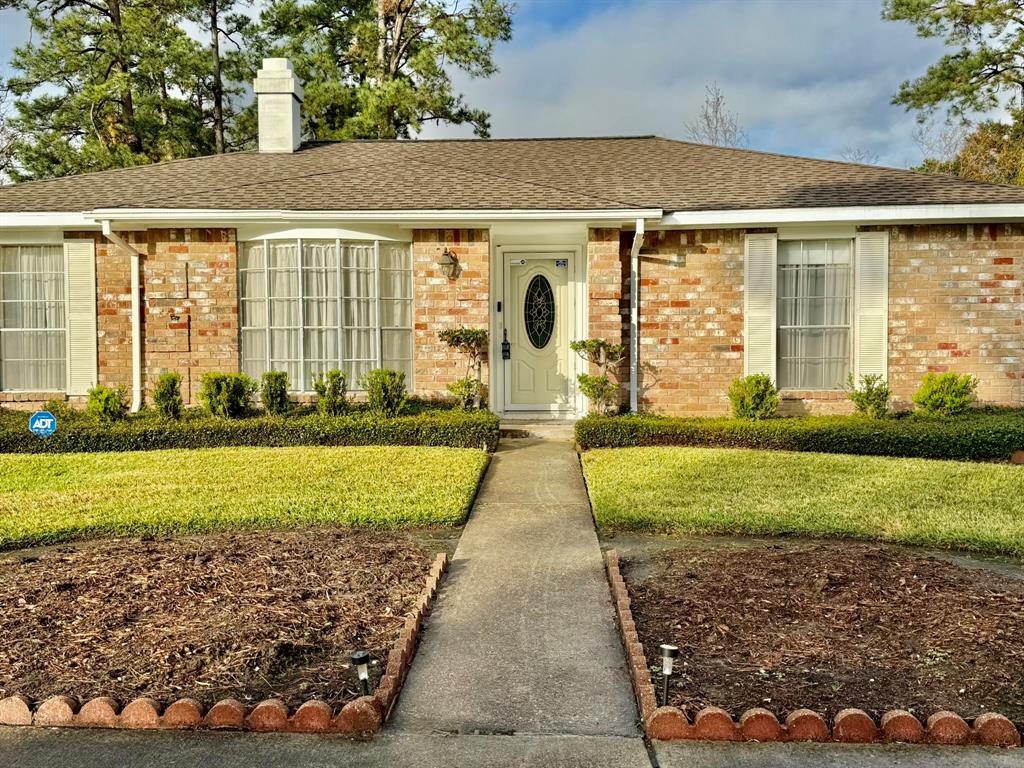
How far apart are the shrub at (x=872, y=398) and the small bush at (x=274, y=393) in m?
7.36

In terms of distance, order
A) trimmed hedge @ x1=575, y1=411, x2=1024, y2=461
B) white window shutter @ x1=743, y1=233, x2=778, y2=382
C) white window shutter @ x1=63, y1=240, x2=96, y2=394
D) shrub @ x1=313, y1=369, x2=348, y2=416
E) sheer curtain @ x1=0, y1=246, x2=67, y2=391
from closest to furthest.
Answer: trimmed hedge @ x1=575, y1=411, x2=1024, y2=461 → shrub @ x1=313, y1=369, x2=348, y2=416 → white window shutter @ x1=743, y1=233, x2=778, y2=382 → white window shutter @ x1=63, y1=240, x2=96, y2=394 → sheer curtain @ x1=0, y1=246, x2=67, y2=391

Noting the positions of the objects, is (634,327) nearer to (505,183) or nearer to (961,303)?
(505,183)

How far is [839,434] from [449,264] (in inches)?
208

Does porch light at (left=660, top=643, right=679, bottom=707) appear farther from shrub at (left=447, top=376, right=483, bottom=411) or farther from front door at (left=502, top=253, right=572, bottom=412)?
front door at (left=502, top=253, right=572, bottom=412)

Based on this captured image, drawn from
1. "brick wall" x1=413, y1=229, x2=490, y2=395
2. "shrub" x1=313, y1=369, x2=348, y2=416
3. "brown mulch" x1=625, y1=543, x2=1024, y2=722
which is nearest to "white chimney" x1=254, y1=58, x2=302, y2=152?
"brick wall" x1=413, y1=229, x2=490, y2=395

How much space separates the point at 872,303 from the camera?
10281 mm

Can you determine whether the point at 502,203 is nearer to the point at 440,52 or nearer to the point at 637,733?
the point at 637,733

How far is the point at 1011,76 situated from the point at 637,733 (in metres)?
25.5

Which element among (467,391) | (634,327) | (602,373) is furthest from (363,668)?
(634,327)

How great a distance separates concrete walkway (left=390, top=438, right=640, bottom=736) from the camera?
3154 millimetres

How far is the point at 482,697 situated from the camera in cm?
331

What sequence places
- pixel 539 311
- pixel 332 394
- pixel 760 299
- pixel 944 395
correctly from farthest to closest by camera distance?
pixel 539 311 → pixel 760 299 → pixel 332 394 → pixel 944 395

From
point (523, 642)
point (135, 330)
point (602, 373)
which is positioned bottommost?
point (523, 642)

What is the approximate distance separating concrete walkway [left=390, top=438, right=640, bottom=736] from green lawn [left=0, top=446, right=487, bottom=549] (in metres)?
0.89
